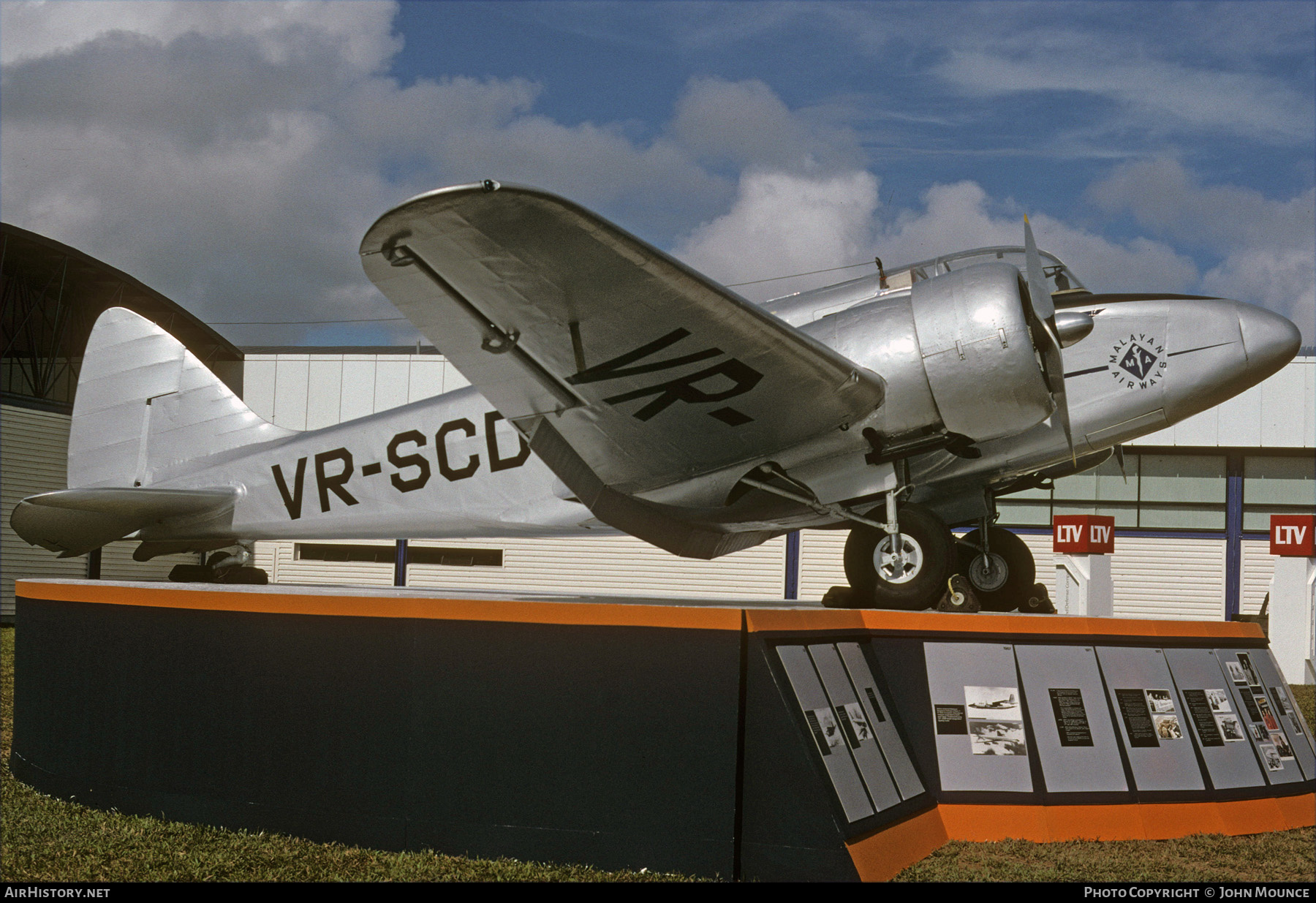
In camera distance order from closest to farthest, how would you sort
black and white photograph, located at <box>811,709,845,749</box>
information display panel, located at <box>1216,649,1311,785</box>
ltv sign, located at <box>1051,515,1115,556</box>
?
black and white photograph, located at <box>811,709,845,749</box>
information display panel, located at <box>1216,649,1311,785</box>
ltv sign, located at <box>1051,515,1115,556</box>

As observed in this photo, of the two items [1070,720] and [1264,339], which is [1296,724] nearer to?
[1070,720]

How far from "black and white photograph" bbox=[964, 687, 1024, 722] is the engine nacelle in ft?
5.74

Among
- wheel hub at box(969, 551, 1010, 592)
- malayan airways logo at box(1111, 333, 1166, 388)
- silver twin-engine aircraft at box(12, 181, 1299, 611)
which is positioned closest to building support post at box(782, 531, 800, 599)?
silver twin-engine aircraft at box(12, 181, 1299, 611)

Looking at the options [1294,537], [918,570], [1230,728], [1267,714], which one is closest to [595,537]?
[1294,537]

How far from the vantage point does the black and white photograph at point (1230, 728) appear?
Result: 5.57m

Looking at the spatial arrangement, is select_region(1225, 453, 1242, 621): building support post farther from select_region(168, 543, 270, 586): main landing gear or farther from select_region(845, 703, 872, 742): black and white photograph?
select_region(845, 703, 872, 742): black and white photograph

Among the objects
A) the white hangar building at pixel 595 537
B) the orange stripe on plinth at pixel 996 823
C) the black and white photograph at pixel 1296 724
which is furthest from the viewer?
the white hangar building at pixel 595 537

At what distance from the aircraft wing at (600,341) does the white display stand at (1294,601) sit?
14194 millimetres

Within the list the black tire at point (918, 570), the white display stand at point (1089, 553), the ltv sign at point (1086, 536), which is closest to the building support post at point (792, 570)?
the white display stand at point (1089, 553)

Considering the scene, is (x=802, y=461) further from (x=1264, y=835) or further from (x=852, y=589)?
(x=1264, y=835)

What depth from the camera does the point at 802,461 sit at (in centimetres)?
690

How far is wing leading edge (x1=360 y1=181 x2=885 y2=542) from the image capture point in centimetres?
504

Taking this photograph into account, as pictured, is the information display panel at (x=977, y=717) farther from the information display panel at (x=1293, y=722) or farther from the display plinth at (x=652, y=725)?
the information display panel at (x=1293, y=722)

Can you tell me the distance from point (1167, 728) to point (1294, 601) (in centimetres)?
1433
